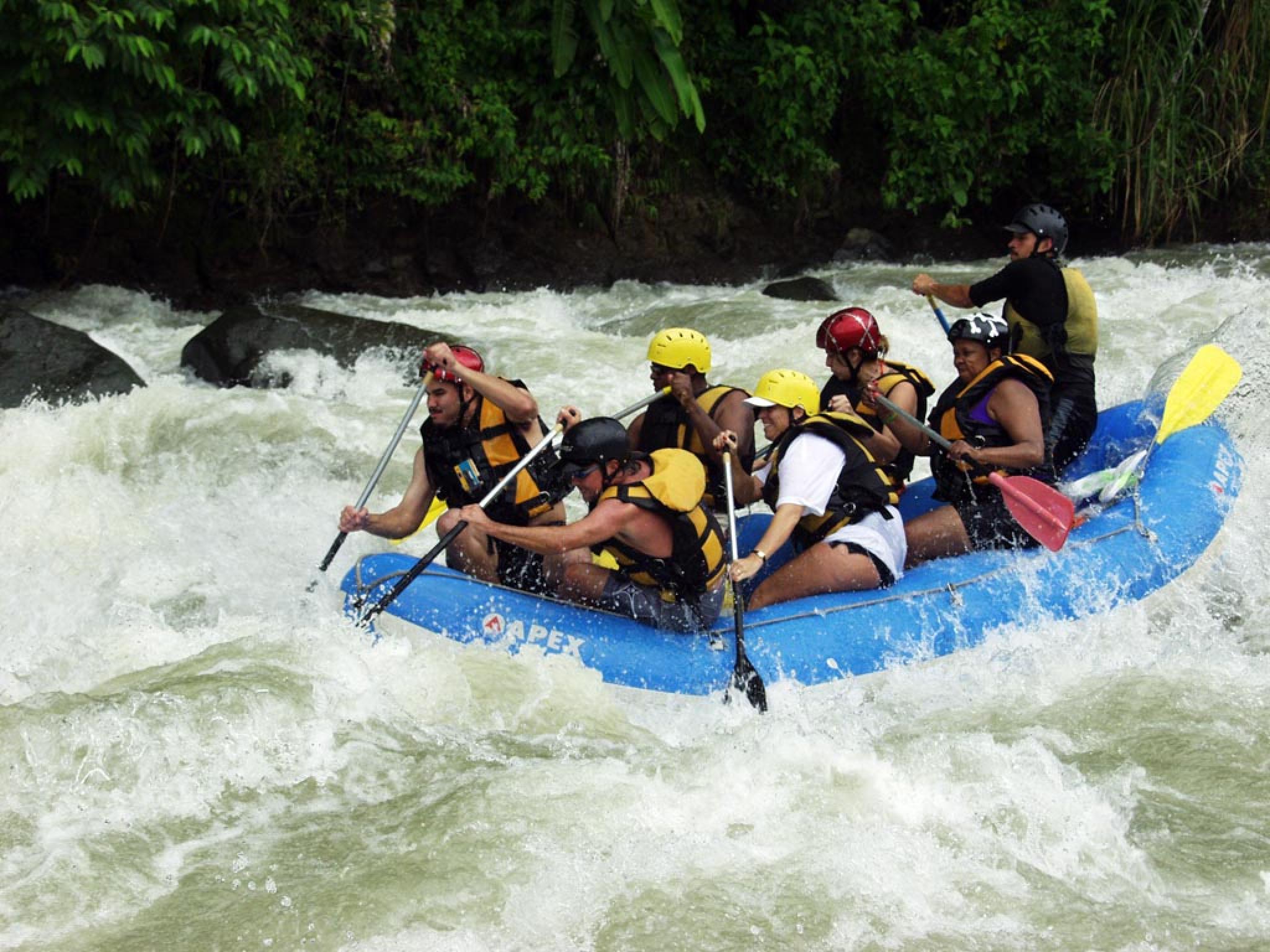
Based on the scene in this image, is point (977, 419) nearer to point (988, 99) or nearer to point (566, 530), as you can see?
point (566, 530)

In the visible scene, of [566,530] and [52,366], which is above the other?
[566,530]

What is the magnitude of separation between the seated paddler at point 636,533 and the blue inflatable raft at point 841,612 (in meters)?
0.09

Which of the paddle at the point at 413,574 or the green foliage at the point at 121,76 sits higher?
the green foliage at the point at 121,76

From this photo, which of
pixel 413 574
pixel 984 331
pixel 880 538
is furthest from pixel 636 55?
pixel 413 574

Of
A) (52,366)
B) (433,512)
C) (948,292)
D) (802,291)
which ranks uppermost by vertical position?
(948,292)

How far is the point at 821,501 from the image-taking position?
14.5 ft

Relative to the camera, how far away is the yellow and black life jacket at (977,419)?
494cm

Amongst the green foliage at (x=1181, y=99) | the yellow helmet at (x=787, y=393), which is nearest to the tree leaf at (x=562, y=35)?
the green foliage at (x=1181, y=99)

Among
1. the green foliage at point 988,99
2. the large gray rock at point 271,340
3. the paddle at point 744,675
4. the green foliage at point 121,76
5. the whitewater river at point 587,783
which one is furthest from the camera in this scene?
the green foliage at point 988,99

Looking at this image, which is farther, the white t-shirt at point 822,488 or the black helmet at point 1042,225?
the black helmet at point 1042,225

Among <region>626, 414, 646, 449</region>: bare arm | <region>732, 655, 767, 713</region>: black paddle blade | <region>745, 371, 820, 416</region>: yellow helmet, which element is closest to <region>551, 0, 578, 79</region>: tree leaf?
<region>626, 414, 646, 449</region>: bare arm

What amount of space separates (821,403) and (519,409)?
3.59 feet

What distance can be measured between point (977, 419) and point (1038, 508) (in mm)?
480

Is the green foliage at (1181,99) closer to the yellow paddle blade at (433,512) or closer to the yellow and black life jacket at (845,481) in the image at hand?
the yellow and black life jacket at (845,481)
